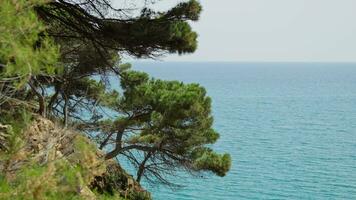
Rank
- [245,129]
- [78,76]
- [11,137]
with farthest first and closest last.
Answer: [245,129] < [78,76] < [11,137]

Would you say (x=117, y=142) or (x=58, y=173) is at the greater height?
(x=58, y=173)

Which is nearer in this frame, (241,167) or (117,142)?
(117,142)

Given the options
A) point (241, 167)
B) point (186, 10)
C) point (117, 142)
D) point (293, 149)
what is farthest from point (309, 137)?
point (186, 10)

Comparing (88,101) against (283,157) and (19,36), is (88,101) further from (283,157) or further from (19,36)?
(283,157)

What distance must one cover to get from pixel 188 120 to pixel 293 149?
2070cm

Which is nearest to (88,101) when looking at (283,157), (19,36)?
(19,36)

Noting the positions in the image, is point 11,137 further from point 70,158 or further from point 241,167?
point 241,167

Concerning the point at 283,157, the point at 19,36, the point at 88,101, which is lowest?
the point at 283,157

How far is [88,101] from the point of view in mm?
12125

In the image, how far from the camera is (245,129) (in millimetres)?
37062

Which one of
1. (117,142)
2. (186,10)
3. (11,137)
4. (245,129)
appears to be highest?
(186,10)

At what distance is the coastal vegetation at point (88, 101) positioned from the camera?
2.94 m

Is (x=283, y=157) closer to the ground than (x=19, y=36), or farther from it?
closer to the ground

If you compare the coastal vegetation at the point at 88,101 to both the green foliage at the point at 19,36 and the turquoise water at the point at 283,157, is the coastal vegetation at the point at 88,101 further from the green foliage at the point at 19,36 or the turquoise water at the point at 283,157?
the turquoise water at the point at 283,157
